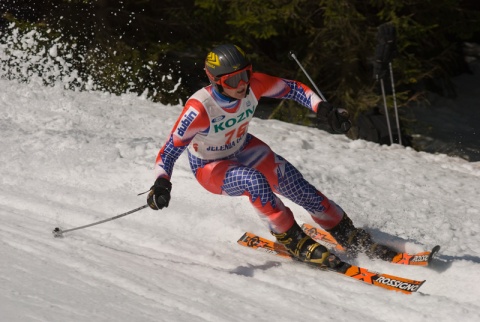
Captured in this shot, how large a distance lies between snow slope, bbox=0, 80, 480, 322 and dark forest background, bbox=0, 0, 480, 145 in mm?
1345

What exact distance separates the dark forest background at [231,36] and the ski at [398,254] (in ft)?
17.2

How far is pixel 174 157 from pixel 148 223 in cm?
146

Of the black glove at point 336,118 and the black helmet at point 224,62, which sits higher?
the black helmet at point 224,62

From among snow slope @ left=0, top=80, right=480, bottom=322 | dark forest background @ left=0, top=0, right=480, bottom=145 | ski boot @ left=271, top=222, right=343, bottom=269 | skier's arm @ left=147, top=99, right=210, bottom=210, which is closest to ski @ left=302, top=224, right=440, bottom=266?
snow slope @ left=0, top=80, right=480, bottom=322

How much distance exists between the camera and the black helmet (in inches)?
208

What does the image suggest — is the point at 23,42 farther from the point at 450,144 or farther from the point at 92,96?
the point at 450,144

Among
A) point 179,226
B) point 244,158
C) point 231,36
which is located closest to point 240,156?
point 244,158

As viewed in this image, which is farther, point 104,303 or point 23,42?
point 23,42

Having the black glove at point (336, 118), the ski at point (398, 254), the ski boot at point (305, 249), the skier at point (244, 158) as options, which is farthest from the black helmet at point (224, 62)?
the ski at point (398, 254)

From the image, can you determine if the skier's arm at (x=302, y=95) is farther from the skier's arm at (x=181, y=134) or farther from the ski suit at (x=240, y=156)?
the skier's arm at (x=181, y=134)

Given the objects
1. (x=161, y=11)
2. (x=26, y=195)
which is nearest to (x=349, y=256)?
(x=26, y=195)

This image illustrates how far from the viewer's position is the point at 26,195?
7164 millimetres

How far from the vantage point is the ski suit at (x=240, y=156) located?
5.36 meters

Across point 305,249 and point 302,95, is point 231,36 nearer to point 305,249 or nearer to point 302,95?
point 302,95
